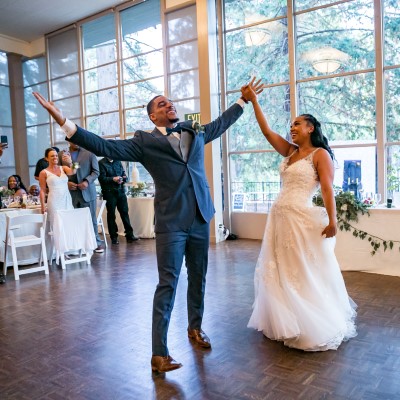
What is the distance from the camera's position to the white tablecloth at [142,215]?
820cm

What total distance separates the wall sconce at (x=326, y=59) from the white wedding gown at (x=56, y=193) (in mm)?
4131

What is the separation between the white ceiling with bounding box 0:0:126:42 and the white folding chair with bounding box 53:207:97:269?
5413 millimetres

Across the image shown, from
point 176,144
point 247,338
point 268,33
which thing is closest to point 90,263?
point 247,338

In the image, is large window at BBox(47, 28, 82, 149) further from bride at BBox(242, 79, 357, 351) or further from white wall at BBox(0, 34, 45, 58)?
bride at BBox(242, 79, 357, 351)

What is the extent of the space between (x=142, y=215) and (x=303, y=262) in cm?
555

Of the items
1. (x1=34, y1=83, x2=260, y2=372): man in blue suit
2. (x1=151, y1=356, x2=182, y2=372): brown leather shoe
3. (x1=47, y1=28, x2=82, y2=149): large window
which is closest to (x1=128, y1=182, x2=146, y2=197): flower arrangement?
(x1=47, y1=28, x2=82, y2=149): large window

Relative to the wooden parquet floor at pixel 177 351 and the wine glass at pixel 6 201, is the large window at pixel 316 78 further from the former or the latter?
the wine glass at pixel 6 201

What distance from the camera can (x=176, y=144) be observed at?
273 cm

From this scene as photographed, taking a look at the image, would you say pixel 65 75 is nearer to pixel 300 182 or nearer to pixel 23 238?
pixel 23 238

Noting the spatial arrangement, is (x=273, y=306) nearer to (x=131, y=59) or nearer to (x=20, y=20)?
(x=131, y=59)

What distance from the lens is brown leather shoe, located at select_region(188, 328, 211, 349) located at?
307 centimetres

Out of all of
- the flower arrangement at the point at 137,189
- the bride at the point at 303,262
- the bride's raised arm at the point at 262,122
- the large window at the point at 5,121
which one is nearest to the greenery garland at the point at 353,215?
the bride at the point at 303,262

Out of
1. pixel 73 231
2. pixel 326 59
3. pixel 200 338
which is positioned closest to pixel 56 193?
pixel 73 231

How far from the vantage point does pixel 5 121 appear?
12.2 metres
